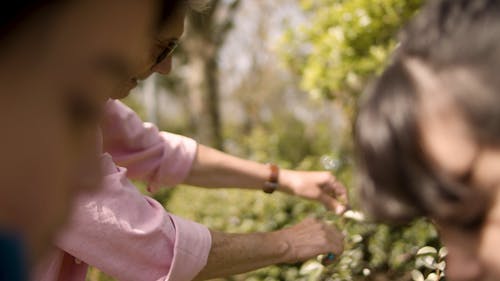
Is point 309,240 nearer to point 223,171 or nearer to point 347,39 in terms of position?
point 223,171

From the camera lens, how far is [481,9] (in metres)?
1.07

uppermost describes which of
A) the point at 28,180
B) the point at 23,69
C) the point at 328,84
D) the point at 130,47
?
the point at 328,84

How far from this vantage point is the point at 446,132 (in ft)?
3.49

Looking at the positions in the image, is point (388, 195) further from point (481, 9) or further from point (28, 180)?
point (28, 180)

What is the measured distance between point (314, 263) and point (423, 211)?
4.19ft

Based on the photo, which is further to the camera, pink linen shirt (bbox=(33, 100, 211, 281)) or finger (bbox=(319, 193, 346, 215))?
finger (bbox=(319, 193, 346, 215))

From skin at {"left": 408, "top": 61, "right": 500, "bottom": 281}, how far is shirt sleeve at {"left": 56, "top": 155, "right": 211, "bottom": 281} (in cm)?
94

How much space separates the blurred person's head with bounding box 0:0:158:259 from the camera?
2.59ft

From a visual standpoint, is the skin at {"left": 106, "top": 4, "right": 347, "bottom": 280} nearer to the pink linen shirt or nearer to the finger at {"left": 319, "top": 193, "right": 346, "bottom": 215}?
the pink linen shirt

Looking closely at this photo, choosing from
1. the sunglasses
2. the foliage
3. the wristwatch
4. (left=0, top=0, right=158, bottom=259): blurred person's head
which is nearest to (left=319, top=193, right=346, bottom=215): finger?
the wristwatch

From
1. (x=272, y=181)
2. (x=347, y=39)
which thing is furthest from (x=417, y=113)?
(x=347, y=39)

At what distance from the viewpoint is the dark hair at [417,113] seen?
40.8 inches

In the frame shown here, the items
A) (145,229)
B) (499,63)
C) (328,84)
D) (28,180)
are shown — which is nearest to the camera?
(28,180)

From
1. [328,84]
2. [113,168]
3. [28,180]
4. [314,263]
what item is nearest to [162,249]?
[113,168]
